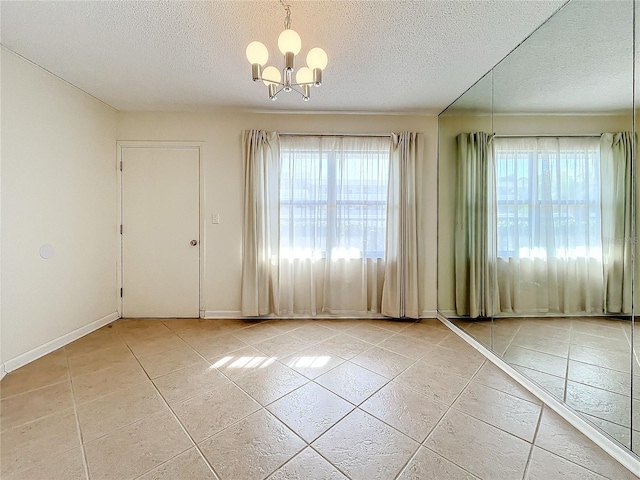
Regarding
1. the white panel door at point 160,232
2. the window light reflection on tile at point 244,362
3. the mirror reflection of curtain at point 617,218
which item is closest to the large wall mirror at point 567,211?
the mirror reflection of curtain at point 617,218

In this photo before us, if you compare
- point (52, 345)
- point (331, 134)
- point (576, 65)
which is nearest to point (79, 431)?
point (52, 345)

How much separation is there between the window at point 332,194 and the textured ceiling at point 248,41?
596 millimetres

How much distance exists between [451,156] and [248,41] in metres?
2.34

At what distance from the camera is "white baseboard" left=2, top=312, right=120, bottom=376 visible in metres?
2.12

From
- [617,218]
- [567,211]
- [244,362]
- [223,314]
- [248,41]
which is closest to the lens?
[617,218]

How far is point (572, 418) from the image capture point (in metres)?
1.57

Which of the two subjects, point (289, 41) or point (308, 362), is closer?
point (289, 41)

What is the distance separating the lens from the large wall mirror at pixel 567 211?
137cm

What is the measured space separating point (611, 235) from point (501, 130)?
115 cm

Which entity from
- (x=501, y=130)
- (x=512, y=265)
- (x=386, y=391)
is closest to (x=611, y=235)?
(x=512, y=265)

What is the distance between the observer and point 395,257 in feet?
10.7

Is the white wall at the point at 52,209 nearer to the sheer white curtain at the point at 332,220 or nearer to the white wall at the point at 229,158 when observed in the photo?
the white wall at the point at 229,158

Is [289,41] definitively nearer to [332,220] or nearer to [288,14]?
[288,14]

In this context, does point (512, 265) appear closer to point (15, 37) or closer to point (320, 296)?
point (320, 296)
